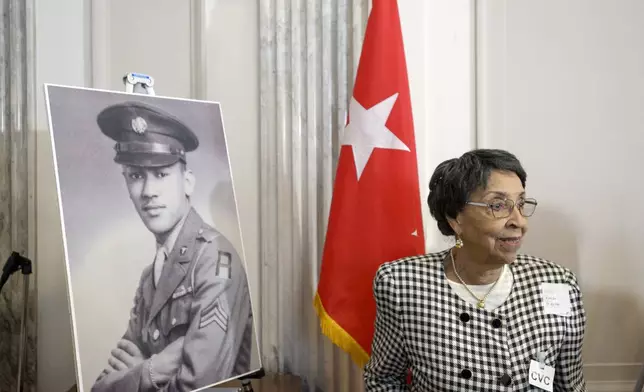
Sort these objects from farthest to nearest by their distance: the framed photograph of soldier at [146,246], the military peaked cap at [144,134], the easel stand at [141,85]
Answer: the easel stand at [141,85], the military peaked cap at [144,134], the framed photograph of soldier at [146,246]

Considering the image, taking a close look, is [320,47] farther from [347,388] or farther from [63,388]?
[63,388]

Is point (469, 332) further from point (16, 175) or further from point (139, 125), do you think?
point (16, 175)

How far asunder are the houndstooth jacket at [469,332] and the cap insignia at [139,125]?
0.82 m

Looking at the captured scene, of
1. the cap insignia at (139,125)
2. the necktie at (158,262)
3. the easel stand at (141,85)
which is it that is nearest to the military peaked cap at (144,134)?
the cap insignia at (139,125)

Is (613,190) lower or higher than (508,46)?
lower

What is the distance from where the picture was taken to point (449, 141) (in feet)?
6.70

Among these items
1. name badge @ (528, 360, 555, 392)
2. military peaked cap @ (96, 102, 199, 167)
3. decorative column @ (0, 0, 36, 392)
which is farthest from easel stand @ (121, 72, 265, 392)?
name badge @ (528, 360, 555, 392)

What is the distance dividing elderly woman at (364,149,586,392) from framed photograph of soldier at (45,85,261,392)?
1.69ft

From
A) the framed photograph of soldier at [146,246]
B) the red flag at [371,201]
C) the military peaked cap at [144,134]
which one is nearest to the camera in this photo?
the framed photograph of soldier at [146,246]

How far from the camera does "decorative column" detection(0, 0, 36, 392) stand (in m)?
2.05

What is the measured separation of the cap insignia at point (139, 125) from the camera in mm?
1419

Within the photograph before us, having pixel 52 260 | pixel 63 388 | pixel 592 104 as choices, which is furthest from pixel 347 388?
pixel 592 104

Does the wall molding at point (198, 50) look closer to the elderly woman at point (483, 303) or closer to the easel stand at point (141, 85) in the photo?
the easel stand at point (141, 85)

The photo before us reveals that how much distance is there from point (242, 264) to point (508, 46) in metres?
1.43
